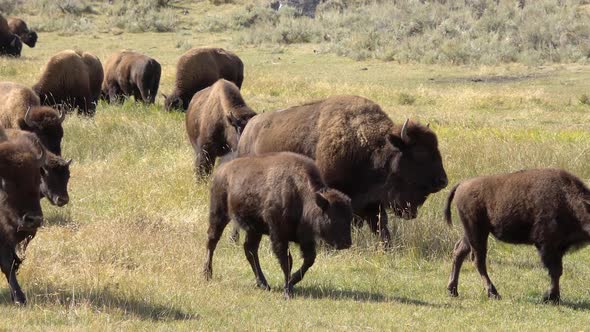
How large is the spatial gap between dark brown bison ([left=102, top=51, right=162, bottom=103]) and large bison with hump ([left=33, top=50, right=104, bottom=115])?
10.8ft

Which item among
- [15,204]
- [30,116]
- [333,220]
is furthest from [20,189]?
[30,116]

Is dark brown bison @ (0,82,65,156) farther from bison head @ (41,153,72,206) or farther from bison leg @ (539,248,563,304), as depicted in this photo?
bison leg @ (539,248,563,304)

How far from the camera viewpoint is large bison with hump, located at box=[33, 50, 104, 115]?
19.1 meters

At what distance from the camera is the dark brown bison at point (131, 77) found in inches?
927

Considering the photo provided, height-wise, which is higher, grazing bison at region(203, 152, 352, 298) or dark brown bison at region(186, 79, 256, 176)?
grazing bison at region(203, 152, 352, 298)

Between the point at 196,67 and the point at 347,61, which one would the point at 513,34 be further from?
the point at 196,67

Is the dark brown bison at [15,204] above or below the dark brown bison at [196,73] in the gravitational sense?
above

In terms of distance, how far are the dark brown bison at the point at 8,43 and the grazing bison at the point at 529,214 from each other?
27.7 meters

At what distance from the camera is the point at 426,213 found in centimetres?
1224

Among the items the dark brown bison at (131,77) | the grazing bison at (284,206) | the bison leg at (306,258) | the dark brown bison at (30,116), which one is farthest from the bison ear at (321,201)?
the dark brown bison at (131,77)

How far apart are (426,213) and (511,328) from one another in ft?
14.2

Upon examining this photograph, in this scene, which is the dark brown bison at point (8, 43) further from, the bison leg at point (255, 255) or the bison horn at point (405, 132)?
the bison leg at point (255, 255)

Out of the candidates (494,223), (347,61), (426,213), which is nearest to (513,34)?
Result: (347,61)

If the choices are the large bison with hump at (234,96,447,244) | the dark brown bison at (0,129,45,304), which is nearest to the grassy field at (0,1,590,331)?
the dark brown bison at (0,129,45,304)
